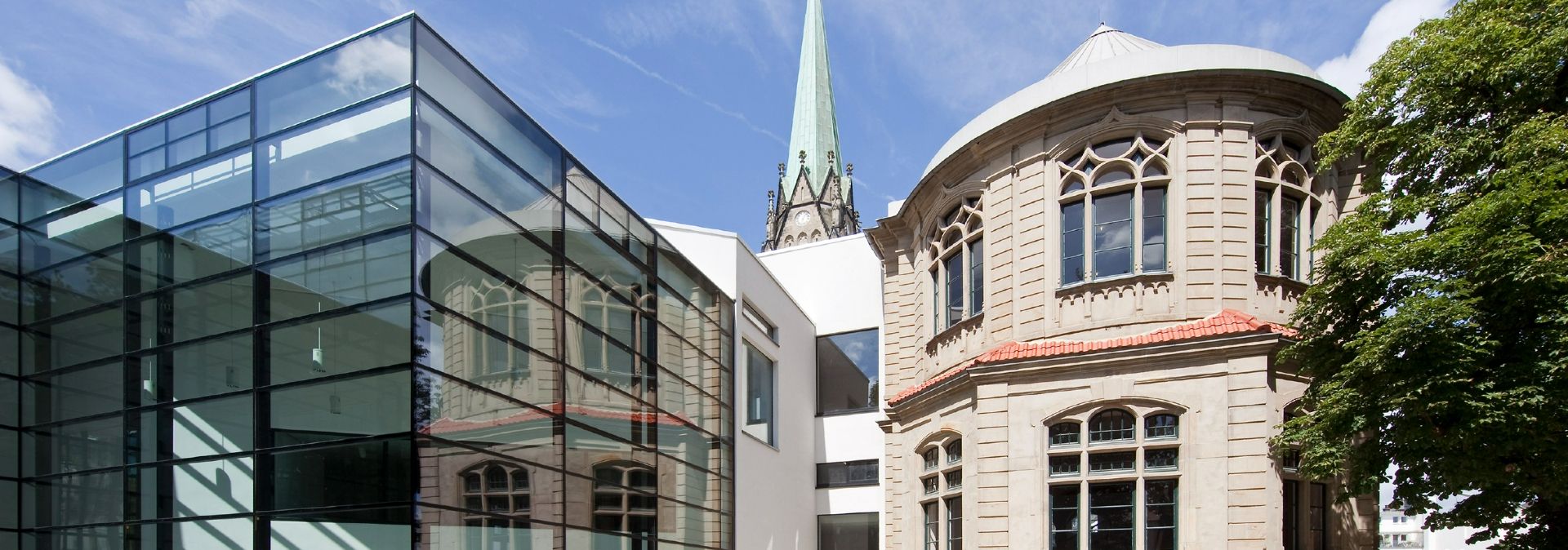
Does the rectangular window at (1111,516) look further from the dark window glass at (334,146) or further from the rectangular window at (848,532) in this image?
the rectangular window at (848,532)

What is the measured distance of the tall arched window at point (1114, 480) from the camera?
1578cm

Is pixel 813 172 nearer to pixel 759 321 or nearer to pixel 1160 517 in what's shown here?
pixel 759 321

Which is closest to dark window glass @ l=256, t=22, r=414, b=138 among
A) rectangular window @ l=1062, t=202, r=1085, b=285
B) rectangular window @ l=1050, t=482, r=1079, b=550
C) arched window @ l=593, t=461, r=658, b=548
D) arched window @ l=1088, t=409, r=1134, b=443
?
arched window @ l=593, t=461, r=658, b=548

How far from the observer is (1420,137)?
45.3 ft

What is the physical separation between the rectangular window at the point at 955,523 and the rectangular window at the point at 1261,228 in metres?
6.69

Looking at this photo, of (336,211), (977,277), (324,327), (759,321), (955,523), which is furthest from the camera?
(759,321)

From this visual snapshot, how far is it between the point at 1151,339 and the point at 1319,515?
4.04 metres

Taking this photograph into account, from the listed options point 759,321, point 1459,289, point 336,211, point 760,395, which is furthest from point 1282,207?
point 336,211

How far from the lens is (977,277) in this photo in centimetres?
1909

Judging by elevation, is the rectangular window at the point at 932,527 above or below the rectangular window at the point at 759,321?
below

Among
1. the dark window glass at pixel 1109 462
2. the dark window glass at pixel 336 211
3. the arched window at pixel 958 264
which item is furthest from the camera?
the arched window at pixel 958 264

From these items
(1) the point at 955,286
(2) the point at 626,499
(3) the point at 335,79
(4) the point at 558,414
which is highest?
(3) the point at 335,79

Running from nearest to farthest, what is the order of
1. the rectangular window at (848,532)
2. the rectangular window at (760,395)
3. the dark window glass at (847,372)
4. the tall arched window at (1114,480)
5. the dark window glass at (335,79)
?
the dark window glass at (335,79) → the tall arched window at (1114,480) → the rectangular window at (760,395) → the rectangular window at (848,532) → the dark window glass at (847,372)

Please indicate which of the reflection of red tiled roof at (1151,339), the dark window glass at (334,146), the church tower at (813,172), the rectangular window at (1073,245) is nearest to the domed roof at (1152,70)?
A: the rectangular window at (1073,245)
